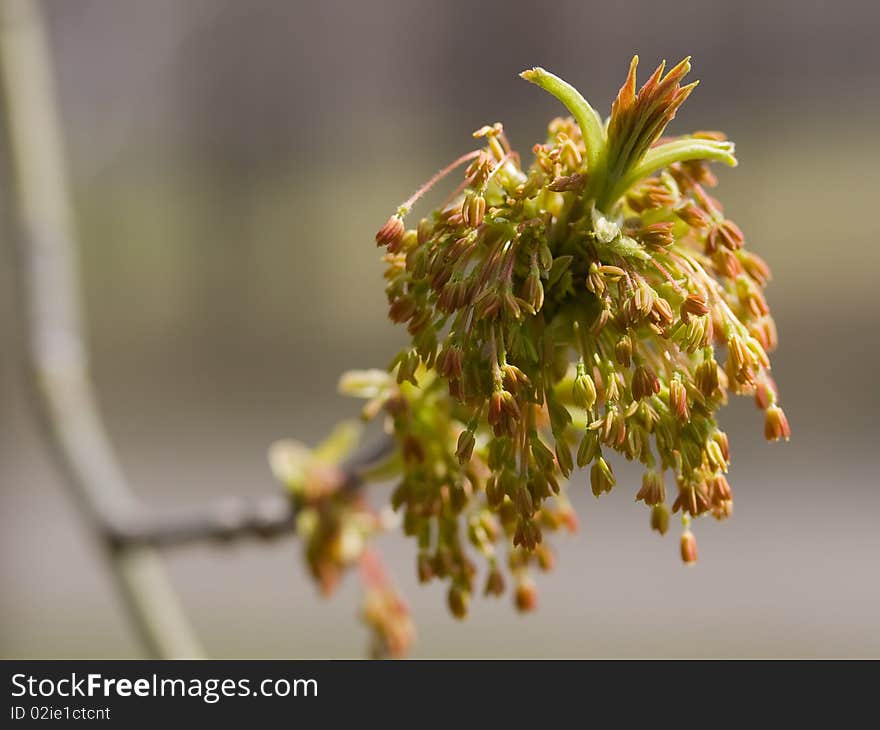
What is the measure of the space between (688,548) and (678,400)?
16cm

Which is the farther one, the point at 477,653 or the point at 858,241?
the point at 858,241

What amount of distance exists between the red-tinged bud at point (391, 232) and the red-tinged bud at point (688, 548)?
1.06ft

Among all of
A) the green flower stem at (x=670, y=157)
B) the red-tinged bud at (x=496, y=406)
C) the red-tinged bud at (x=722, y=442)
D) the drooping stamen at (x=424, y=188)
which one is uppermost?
the drooping stamen at (x=424, y=188)

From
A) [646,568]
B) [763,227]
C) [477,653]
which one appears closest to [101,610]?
[477,653]

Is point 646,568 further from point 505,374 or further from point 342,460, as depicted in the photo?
point 505,374

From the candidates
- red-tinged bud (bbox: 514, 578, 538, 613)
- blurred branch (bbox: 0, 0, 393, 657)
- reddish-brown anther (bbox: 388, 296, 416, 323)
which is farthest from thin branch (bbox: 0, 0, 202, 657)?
reddish-brown anther (bbox: 388, 296, 416, 323)

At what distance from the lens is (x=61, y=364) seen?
1.54 metres

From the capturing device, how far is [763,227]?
24.1 ft

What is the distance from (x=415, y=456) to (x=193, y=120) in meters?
8.53

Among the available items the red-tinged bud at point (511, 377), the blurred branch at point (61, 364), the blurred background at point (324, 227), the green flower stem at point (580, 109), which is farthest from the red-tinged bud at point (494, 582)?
the blurred background at point (324, 227)

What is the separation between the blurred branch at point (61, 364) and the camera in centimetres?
138

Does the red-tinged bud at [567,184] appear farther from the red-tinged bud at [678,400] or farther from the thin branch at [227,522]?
the thin branch at [227,522]

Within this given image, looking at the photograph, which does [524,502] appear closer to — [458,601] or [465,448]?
[465,448]

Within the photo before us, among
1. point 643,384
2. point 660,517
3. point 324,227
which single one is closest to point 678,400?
point 643,384
